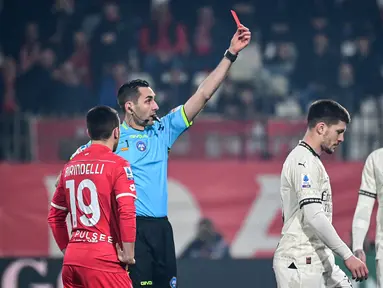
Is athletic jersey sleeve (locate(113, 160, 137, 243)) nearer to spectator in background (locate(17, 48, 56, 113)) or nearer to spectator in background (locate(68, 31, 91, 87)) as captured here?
spectator in background (locate(17, 48, 56, 113))

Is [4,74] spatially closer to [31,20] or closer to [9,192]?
[31,20]

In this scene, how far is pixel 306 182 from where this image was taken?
648 cm

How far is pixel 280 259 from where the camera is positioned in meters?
6.67

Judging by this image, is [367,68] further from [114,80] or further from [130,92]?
[130,92]

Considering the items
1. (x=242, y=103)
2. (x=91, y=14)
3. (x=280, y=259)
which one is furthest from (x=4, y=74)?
(x=280, y=259)

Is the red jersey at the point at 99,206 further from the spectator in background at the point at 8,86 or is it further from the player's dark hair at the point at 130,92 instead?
the spectator in background at the point at 8,86

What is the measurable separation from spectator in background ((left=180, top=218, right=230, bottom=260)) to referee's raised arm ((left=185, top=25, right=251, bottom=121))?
589 cm

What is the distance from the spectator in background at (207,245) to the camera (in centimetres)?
1294

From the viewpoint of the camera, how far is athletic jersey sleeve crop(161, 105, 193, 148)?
730cm

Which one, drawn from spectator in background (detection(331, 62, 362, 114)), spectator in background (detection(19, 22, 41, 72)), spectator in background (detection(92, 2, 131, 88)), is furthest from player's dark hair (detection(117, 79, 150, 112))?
spectator in background (detection(19, 22, 41, 72))

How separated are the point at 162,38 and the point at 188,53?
0.56m

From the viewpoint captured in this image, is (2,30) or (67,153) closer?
(67,153)

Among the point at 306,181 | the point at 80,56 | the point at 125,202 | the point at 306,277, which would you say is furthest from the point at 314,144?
the point at 80,56

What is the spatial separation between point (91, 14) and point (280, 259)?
10619mm
